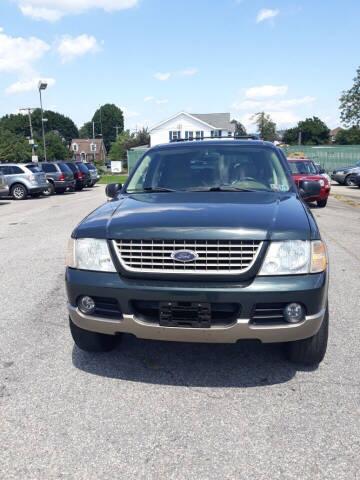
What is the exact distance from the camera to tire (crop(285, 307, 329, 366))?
332 centimetres

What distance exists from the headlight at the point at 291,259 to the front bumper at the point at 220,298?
5 cm

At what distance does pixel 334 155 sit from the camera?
3816 centimetres

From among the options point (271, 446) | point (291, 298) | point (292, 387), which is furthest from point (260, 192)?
point (271, 446)

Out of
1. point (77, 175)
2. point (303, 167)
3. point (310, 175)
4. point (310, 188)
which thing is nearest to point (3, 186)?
point (77, 175)

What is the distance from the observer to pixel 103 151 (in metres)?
136

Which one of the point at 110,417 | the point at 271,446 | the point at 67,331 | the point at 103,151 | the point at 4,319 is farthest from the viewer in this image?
the point at 103,151

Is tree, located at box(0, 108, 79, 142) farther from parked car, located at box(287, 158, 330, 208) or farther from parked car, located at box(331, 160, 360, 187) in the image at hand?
parked car, located at box(287, 158, 330, 208)

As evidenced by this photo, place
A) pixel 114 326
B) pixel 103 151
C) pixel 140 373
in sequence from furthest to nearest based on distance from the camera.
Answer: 1. pixel 103 151
2. pixel 140 373
3. pixel 114 326

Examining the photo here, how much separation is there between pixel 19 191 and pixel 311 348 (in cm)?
2038

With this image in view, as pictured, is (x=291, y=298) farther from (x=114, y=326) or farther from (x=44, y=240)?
(x=44, y=240)

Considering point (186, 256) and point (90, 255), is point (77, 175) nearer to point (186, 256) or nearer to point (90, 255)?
point (90, 255)

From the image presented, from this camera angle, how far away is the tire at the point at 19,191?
2150 cm

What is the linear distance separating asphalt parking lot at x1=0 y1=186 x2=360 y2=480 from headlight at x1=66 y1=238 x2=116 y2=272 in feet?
2.76

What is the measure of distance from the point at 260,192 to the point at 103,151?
136 m
